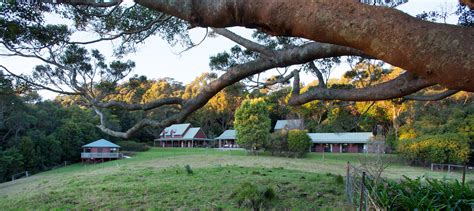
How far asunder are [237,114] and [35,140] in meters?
18.2

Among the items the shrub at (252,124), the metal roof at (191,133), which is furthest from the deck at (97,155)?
the shrub at (252,124)

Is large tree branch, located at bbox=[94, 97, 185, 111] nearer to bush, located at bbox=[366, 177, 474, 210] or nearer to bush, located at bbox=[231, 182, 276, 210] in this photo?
bush, located at bbox=[366, 177, 474, 210]

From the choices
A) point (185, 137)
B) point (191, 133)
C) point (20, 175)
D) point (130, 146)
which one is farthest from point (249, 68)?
point (185, 137)

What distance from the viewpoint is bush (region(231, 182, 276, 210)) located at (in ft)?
30.3

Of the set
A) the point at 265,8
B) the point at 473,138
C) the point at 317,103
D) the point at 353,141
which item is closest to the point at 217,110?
the point at 353,141

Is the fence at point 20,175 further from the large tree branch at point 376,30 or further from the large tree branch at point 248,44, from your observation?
the large tree branch at point 376,30

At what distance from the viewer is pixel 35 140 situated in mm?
32750

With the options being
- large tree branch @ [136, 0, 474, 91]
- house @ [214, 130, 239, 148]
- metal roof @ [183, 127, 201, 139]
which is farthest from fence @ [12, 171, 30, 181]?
large tree branch @ [136, 0, 474, 91]

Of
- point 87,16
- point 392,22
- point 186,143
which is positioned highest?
point 87,16

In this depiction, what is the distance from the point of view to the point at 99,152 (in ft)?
125

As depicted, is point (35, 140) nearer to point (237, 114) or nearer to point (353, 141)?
point (237, 114)

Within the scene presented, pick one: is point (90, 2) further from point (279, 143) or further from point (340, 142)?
point (340, 142)

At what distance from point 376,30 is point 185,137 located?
5042 cm

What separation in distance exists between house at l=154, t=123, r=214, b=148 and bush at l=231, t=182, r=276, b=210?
40.8 m
